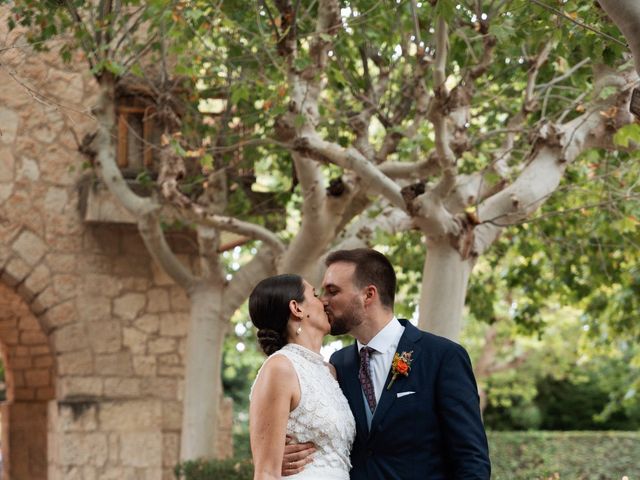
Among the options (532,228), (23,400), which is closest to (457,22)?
(532,228)

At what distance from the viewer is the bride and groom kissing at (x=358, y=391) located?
12.7 ft

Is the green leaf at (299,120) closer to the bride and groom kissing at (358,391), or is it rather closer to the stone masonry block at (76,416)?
the bride and groom kissing at (358,391)

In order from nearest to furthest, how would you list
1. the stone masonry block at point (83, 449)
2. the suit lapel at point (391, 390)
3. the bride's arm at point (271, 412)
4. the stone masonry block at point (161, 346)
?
the bride's arm at point (271, 412)
the suit lapel at point (391, 390)
the stone masonry block at point (83, 449)
the stone masonry block at point (161, 346)

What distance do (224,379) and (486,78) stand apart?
640 inches

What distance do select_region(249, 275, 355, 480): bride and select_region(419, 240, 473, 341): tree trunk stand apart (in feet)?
10.4

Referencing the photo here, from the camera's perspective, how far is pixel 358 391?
13.6 ft

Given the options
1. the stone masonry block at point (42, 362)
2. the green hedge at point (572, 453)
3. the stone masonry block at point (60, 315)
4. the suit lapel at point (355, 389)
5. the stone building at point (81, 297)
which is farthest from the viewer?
the green hedge at point (572, 453)

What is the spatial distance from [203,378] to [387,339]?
5.95 metres

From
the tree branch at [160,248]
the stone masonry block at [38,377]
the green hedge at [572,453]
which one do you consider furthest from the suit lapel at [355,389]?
the green hedge at [572,453]

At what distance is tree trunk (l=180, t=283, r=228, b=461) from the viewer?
9875mm

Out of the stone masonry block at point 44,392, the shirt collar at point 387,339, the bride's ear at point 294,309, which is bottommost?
the shirt collar at point 387,339

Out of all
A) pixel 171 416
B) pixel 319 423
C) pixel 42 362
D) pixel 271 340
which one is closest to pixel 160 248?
pixel 171 416

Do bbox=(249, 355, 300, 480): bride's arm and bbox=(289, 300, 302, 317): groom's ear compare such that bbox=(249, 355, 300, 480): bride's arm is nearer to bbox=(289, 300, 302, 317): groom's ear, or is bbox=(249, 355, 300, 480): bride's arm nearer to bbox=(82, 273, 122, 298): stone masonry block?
bbox=(289, 300, 302, 317): groom's ear

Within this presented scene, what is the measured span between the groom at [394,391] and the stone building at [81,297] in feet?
23.1
